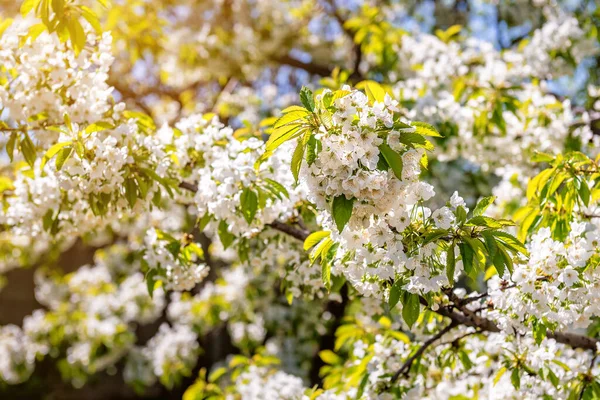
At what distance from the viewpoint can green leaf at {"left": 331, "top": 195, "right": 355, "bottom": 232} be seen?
1642 mm

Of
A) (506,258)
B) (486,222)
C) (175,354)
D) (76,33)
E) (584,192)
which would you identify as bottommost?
(175,354)

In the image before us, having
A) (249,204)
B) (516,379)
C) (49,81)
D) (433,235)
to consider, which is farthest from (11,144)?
(516,379)

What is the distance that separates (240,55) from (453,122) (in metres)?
3.82

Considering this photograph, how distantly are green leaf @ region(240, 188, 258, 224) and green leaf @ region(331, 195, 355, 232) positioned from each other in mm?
704

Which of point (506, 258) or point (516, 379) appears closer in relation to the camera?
point (506, 258)

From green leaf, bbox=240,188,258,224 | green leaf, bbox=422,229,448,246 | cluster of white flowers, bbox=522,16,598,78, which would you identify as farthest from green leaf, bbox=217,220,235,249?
cluster of white flowers, bbox=522,16,598,78

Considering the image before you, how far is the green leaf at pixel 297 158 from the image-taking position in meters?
1.69

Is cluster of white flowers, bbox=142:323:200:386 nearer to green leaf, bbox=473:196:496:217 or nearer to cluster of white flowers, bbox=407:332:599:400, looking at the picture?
cluster of white flowers, bbox=407:332:599:400

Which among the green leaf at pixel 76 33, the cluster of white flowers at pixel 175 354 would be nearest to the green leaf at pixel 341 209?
the green leaf at pixel 76 33

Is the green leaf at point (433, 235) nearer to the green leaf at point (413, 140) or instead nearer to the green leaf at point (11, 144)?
the green leaf at point (413, 140)

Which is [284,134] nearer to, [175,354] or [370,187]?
[370,187]

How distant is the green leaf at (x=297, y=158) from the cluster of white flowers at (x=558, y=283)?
2.77 ft

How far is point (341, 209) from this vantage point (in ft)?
5.43

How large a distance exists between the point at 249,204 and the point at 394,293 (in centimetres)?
79
